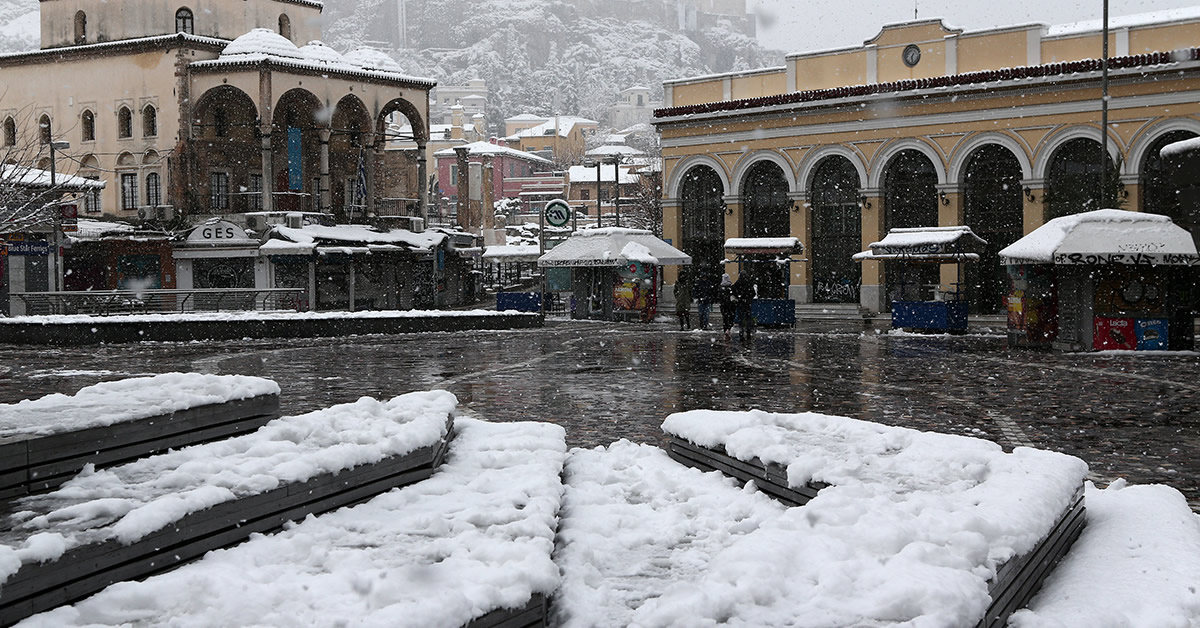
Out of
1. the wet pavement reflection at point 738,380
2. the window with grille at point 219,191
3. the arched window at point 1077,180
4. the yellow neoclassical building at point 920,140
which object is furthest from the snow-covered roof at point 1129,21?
the window with grille at point 219,191

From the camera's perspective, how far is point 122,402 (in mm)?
6652

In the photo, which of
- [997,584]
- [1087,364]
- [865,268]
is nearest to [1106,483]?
[997,584]

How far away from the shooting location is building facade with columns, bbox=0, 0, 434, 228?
41562 mm

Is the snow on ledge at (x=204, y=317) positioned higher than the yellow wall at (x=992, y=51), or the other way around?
the yellow wall at (x=992, y=51)

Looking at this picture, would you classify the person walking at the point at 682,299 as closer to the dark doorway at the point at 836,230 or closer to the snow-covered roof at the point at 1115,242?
the snow-covered roof at the point at 1115,242

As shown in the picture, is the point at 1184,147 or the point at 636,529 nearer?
the point at 636,529

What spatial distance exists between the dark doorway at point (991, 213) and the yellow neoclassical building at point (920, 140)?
0.05 m

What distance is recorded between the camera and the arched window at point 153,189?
4288cm

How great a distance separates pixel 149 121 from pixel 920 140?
29376mm

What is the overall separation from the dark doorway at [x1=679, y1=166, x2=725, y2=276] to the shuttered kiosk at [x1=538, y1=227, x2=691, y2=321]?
9018 mm

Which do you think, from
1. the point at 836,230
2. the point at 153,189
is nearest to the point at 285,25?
the point at 153,189

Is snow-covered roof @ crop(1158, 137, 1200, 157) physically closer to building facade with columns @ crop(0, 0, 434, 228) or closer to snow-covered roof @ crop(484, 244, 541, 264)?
building facade with columns @ crop(0, 0, 434, 228)

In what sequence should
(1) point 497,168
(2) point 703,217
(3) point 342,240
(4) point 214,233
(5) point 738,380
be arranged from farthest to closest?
(1) point 497,168
(2) point 703,217
(3) point 342,240
(4) point 214,233
(5) point 738,380

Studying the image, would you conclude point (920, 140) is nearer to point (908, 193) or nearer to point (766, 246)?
point (908, 193)
